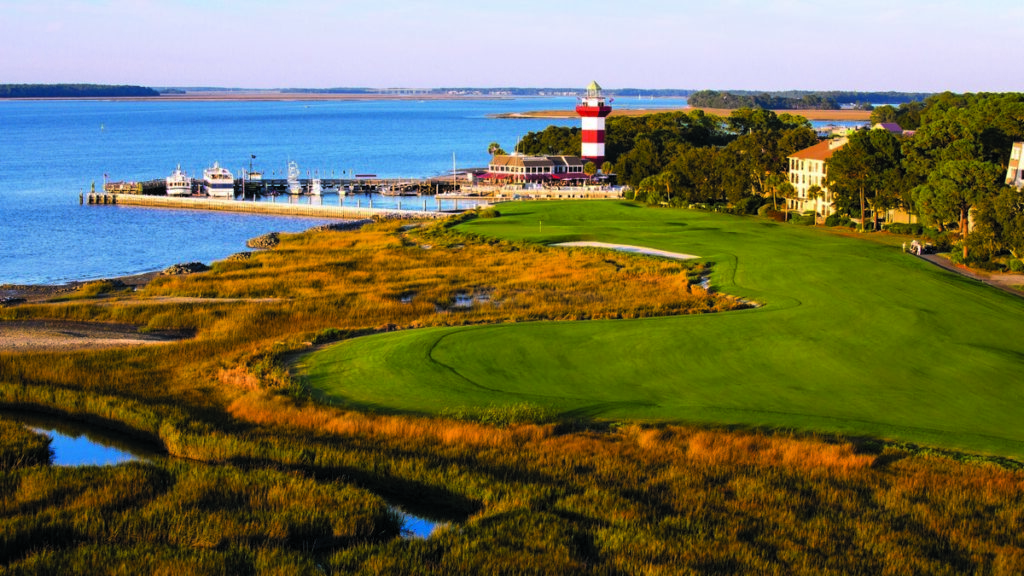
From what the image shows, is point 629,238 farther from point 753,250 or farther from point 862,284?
point 862,284

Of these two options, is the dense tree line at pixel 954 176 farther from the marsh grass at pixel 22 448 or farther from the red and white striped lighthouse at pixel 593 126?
the red and white striped lighthouse at pixel 593 126

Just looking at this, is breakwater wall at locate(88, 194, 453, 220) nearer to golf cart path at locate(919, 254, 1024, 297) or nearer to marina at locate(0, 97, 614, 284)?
marina at locate(0, 97, 614, 284)

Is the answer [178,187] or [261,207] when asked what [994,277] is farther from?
[178,187]

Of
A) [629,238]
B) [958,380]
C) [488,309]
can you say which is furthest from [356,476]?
[629,238]

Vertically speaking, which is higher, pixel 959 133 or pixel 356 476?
pixel 959 133

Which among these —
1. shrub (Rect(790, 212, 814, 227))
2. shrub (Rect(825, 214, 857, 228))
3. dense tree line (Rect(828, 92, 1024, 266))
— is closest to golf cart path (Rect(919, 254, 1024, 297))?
dense tree line (Rect(828, 92, 1024, 266))

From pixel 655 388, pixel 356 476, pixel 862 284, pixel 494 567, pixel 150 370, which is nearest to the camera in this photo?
pixel 494 567

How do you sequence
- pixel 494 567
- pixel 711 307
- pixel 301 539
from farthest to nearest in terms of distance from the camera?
1. pixel 711 307
2. pixel 301 539
3. pixel 494 567
